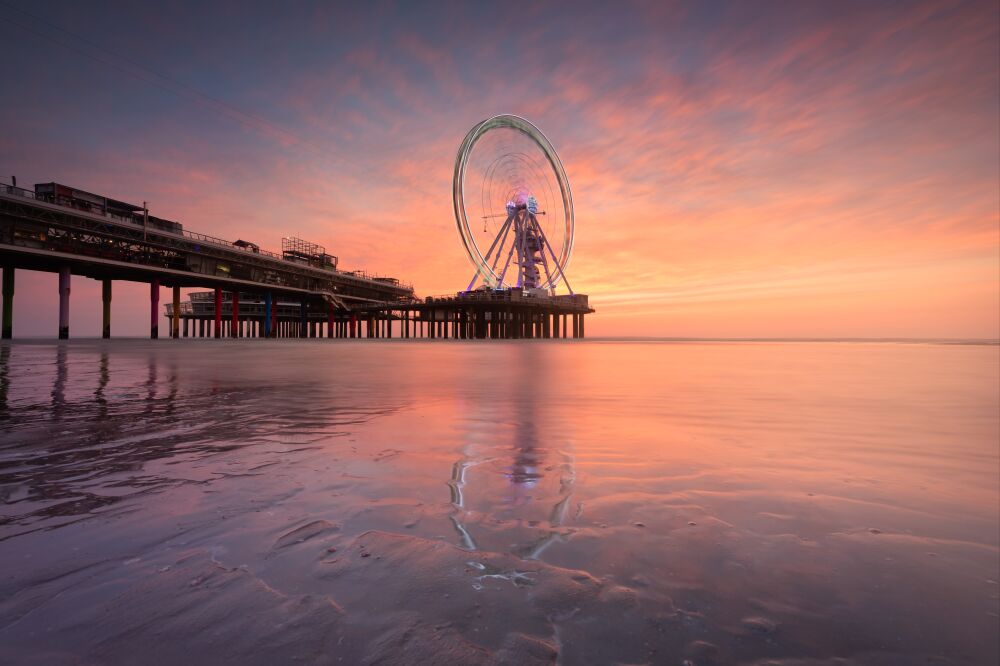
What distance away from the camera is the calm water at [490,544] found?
1.87 metres

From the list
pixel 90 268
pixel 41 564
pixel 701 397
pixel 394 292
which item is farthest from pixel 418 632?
pixel 394 292

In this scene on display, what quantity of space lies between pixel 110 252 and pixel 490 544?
62729mm

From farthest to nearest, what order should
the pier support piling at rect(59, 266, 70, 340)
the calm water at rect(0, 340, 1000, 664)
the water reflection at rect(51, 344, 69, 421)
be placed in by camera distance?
the pier support piling at rect(59, 266, 70, 340) → the water reflection at rect(51, 344, 69, 421) → the calm water at rect(0, 340, 1000, 664)

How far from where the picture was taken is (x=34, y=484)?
375cm

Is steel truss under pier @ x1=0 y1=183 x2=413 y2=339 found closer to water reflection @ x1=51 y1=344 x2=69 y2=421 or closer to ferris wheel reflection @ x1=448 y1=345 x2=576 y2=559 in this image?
water reflection @ x1=51 y1=344 x2=69 y2=421

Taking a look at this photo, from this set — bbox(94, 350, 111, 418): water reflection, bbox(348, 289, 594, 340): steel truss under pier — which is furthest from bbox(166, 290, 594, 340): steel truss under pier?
bbox(94, 350, 111, 418): water reflection

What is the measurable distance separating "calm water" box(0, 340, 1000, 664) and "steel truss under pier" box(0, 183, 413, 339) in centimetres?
5165

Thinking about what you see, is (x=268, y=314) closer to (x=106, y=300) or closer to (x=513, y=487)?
(x=106, y=300)

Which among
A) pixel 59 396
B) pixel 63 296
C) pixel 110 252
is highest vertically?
pixel 110 252

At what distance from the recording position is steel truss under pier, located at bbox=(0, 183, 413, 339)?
4278cm

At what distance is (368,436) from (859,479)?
16.7 ft

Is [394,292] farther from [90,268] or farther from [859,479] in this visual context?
[859,479]

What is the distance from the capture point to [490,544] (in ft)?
9.09

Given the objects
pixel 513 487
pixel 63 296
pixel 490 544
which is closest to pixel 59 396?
pixel 513 487
